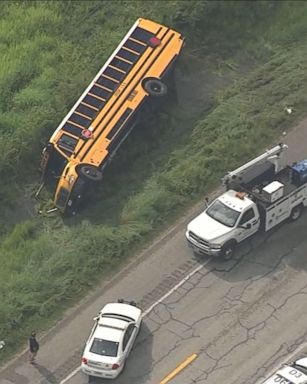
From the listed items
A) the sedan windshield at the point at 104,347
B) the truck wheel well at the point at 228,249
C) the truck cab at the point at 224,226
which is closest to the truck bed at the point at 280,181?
the truck cab at the point at 224,226

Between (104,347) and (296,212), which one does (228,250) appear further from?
(104,347)

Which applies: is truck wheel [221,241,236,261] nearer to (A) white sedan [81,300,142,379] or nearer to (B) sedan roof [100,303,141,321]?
(B) sedan roof [100,303,141,321]

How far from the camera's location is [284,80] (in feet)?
135

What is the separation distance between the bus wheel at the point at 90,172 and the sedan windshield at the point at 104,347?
8.78 m

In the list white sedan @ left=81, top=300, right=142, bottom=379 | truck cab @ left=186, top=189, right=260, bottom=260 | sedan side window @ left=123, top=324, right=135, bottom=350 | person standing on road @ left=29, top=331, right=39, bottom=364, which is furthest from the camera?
truck cab @ left=186, top=189, right=260, bottom=260

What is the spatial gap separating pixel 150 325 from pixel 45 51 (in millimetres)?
18650

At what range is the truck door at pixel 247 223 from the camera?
105ft

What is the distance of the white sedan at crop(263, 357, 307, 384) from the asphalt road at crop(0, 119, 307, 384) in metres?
1.27

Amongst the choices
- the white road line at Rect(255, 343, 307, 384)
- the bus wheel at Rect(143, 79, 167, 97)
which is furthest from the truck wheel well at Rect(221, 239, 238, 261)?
the bus wheel at Rect(143, 79, 167, 97)

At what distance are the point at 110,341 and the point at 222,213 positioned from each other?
714 cm

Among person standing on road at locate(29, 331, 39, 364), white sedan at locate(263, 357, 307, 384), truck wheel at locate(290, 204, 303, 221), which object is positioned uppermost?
truck wheel at locate(290, 204, 303, 221)

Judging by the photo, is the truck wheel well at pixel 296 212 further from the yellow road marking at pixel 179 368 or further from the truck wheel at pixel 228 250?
the yellow road marking at pixel 179 368

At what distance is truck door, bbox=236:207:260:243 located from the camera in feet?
105

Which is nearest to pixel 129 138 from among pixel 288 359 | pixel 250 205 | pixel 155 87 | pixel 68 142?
pixel 155 87
